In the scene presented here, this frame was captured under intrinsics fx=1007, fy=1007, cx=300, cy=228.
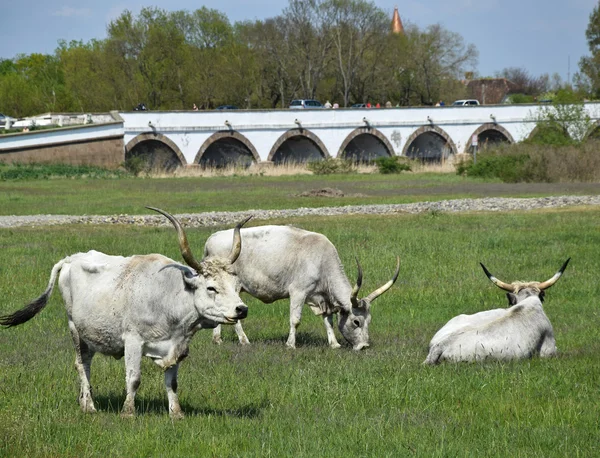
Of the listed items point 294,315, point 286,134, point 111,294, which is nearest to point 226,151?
point 286,134

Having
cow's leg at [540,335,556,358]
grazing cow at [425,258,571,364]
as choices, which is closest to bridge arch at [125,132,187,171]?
grazing cow at [425,258,571,364]

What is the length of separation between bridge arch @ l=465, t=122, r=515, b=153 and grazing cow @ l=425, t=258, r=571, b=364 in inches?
3299

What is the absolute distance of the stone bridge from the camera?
76.5 metres

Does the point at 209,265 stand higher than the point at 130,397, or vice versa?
the point at 209,265

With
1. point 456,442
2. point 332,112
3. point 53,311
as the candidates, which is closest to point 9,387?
point 456,442

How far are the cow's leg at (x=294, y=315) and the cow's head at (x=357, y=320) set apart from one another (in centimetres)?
62

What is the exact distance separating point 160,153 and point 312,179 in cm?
2027

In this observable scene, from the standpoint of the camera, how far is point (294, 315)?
14625mm

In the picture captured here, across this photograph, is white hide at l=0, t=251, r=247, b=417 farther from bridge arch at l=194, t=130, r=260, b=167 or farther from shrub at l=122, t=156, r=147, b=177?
bridge arch at l=194, t=130, r=260, b=167

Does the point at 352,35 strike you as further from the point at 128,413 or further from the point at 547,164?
the point at 128,413

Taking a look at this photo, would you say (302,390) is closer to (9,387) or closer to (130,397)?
(130,397)

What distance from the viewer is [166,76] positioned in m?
104

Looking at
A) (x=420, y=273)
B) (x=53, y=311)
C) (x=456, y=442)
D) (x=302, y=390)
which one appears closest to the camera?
(x=456, y=442)

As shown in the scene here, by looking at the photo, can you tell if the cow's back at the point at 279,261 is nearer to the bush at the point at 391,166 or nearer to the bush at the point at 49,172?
the bush at the point at 49,172
